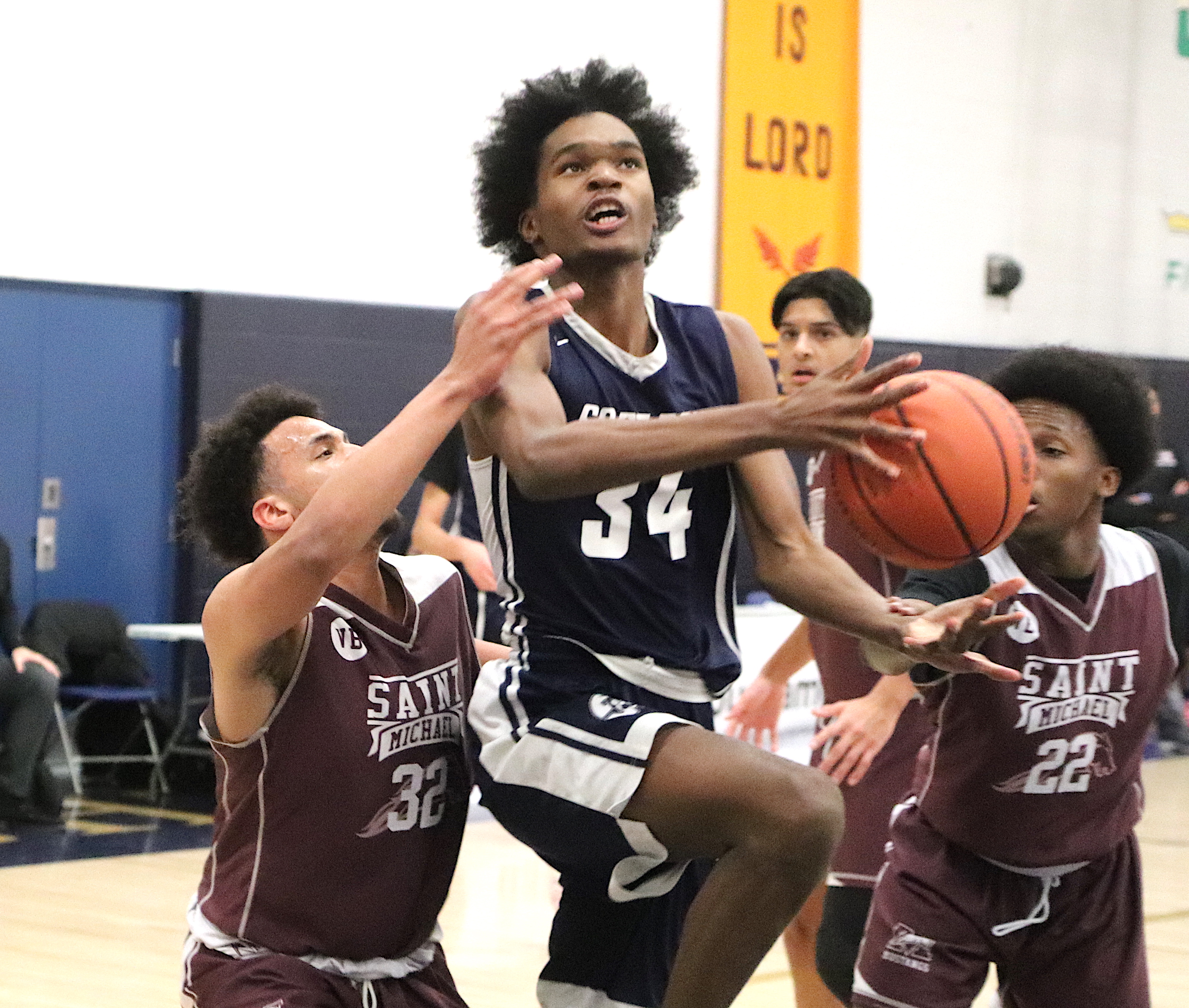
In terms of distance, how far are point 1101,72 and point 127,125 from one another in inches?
316

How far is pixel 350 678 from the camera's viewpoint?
3027 millimetres

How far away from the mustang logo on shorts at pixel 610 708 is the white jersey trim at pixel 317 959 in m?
0.61

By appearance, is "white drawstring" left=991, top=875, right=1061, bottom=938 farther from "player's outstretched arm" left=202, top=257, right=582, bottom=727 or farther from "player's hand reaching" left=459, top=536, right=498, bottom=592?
"player's hand reaching" left=459, top=536, right=498, bottom=592

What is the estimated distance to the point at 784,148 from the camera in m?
11.9

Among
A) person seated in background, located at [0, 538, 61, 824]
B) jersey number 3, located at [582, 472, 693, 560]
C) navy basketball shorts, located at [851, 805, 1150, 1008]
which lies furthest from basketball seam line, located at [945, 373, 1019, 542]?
person seated in background, located at [0, 538, 61, 824]

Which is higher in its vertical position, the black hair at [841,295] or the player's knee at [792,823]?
the black hair at [841,295]

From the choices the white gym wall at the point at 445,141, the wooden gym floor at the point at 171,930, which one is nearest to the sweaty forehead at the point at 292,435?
the wooden gym floor at the point at 171,930

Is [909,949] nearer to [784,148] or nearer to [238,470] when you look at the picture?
[238,470]

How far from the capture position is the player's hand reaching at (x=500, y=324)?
265 centimetres

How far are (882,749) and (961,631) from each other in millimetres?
1565

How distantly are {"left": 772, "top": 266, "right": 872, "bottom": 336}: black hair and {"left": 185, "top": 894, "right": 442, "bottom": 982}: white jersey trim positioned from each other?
7.10ft

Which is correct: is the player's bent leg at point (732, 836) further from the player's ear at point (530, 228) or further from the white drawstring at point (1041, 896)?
the player's ear at point (530, 228)

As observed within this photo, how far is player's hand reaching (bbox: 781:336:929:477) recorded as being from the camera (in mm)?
2498

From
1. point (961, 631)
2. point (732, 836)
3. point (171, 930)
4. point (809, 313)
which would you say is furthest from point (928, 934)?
point (171, 930)
